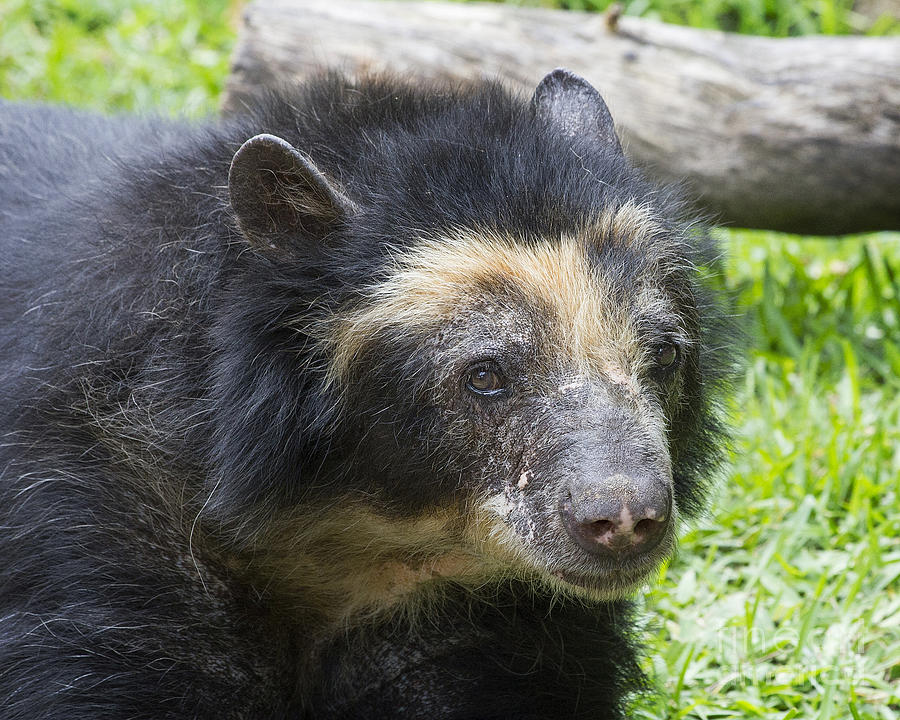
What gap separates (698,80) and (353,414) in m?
4.24

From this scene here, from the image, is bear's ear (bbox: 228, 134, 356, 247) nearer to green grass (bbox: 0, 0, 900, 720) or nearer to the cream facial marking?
the cream facial marking

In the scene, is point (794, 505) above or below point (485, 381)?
below

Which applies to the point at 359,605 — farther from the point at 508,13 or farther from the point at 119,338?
the point at 508,13

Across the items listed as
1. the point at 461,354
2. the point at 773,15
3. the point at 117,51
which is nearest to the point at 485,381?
the point at 461,354

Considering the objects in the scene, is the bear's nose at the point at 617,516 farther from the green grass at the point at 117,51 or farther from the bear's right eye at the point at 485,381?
the green grass at the point at 117,51

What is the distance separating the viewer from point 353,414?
3633 millimetres

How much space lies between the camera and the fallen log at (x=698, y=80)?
271 inches

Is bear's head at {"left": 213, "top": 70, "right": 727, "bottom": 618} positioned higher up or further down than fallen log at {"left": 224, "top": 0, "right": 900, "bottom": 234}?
higher up

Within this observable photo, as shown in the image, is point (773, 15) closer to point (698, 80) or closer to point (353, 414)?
point (698, 80)

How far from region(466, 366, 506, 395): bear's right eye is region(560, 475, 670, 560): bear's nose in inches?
14.7

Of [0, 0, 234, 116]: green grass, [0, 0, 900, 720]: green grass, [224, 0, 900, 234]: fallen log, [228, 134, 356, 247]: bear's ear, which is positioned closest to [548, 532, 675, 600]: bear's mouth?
[0, 0, 900, 720]: green grass

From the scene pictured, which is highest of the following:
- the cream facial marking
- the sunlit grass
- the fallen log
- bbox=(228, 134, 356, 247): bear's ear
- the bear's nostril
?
bbox=(228, 134, 356, 247): bear's ear

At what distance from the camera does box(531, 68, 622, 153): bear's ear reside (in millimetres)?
4148

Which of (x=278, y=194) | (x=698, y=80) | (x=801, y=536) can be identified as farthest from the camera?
(x=698, y=80)
